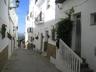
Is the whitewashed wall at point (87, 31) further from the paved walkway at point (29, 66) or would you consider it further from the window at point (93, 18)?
the paved walkway at point (29, 66)

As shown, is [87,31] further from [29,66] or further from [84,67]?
[29,66]

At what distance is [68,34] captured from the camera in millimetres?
11609

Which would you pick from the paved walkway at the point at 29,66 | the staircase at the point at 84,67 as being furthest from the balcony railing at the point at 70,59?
the paved walkway at the point at 29,66

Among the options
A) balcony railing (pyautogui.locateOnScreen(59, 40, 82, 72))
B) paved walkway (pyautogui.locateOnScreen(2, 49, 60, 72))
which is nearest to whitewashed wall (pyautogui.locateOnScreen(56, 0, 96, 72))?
balcony railing (pyautogui.locateOnScreen(59, 40, 82, 72))

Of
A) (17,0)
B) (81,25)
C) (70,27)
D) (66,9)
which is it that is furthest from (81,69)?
(17,0)

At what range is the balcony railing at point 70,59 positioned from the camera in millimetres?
8641

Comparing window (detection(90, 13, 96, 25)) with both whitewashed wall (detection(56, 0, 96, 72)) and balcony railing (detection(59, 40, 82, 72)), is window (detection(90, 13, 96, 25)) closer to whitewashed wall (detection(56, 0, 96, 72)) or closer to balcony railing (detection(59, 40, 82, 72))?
whitewashed wall (detection(56, 0, 96, 72))

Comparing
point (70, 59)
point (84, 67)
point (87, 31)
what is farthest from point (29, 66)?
point (87, 31)

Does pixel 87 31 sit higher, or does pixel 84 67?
pixel 87 31

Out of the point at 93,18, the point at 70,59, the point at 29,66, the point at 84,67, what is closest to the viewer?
the point at 84,67

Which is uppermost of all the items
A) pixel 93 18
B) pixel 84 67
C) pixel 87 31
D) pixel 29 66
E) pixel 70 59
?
pixel 93 18

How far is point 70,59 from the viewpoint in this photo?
31.4 ft

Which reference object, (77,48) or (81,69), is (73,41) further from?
(81,69)

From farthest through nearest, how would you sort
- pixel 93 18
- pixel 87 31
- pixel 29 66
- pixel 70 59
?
pixel 29 66
pixel 70 59
pixel 87 31
pixel 93 18
